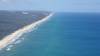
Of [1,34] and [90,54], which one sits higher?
[1,34]

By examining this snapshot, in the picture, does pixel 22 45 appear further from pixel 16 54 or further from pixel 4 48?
pixel 16 54

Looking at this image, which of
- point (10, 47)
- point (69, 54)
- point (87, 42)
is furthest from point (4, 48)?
point (87, 42)

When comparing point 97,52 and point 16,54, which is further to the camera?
point 97,52

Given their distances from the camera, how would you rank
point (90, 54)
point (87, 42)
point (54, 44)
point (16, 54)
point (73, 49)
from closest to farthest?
1. point (16, 54)
2. point (90, 54)
3. point (73, 49)
4. point (54, 44)
5. point (87, 42)

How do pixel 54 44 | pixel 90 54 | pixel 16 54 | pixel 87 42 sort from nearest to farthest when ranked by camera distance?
pixel 16 54, pixel 90 54, pixel 54 44, pixel 87 42

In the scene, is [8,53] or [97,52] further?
[97,52]

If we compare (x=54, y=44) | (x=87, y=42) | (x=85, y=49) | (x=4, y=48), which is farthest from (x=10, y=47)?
(x=87, y=42)

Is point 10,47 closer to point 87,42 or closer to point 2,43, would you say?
point 2,43

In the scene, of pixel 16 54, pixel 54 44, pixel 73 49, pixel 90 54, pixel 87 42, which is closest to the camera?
pixel 16 54

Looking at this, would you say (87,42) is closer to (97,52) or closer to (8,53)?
(97,52)
